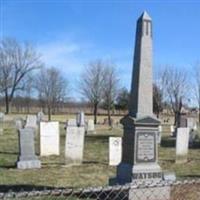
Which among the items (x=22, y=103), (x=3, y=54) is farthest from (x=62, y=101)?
(x=3, y=54)

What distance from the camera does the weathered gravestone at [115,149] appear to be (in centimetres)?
1523

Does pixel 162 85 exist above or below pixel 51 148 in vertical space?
above

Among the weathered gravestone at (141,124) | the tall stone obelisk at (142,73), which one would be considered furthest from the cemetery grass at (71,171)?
the tall stone obelisk at (142,73)

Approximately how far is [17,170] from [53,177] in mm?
1628

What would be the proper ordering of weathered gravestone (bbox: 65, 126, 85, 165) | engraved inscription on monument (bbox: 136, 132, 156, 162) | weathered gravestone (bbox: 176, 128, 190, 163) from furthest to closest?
1. weathered gravestone (bbox: 176, 128, 190, 163)
2. weathered gravestone (bbox: 65, 126, 85, 165)
3. engraved inscription on monument (bbox: 136, 132, 156, 162)

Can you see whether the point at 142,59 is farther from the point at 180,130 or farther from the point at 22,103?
the point at 22,103

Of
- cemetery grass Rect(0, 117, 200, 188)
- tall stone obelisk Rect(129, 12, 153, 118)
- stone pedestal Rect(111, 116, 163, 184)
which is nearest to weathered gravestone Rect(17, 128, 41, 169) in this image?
cemetery grass Rect(0, 117, 200, 188)

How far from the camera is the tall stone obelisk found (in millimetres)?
10180

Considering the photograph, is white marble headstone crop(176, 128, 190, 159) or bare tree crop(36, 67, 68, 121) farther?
bare tree crop(36, 67, 68, 121)

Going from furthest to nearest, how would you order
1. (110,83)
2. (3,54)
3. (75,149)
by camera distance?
(3,54), (110,83), (75,149)

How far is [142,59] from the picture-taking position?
404 inches

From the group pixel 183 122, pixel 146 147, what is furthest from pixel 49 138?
pixel 183 122

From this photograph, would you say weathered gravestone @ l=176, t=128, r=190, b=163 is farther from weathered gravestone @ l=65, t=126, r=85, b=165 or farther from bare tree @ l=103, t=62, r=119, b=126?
bare tree @ l=103, t=62, r=119, b=126

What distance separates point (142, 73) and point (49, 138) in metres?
8.39
